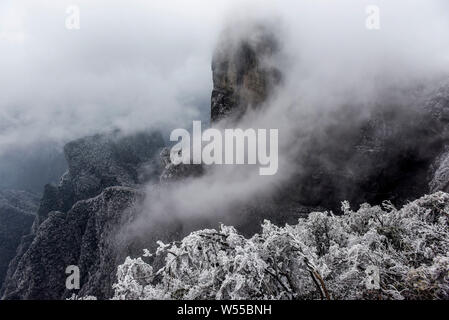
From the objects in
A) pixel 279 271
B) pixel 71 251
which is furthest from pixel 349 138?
pixel 71 251

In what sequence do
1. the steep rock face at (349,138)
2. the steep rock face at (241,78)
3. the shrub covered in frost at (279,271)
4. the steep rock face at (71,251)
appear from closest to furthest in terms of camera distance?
the shrub covered in frost at (279,271)
the steep rock face at (349,138)
the steep rock face at (241,78)
the steep rock face at (71,251)

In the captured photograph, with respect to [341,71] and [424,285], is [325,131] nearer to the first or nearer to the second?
[341,71]

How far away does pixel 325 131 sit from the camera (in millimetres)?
121625

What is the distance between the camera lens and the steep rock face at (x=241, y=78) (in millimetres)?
131000

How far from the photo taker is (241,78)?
131250mm

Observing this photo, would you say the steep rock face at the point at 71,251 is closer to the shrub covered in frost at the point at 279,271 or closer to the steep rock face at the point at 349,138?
the steep rock face at the point at 349,138

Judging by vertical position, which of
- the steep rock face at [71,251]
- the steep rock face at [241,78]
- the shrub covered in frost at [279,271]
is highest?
the steep rock face at [241,78]

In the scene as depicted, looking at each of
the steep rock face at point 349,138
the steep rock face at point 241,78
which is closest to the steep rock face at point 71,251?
the steep rock face at point 241,78

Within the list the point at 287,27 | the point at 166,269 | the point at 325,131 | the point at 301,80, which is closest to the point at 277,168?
the point at 325,131

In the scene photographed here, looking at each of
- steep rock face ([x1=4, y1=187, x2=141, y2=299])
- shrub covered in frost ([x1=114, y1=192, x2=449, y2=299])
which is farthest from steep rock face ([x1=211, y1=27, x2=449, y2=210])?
steep rock face ([x1=4, y1=187, x2=141, y2=299])

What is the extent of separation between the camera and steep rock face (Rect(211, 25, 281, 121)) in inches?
5157

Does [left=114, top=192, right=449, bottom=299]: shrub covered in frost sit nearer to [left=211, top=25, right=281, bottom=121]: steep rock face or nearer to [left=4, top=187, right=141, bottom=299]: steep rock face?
[left=211, top=25, right=281, bottom=121]: steep rock face
